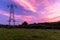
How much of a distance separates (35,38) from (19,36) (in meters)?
1.65

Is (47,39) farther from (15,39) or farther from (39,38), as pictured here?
(15,39)

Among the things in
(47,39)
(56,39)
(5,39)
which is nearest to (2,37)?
(5,39)

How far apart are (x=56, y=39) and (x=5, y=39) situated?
5048 millimetres

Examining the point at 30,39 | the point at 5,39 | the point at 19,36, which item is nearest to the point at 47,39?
the point at 30,39

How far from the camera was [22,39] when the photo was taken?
47.8ft

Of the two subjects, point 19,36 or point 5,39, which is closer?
point 5,39

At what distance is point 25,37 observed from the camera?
15070 millimetres

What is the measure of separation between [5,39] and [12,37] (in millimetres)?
1122

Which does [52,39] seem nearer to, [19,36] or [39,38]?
[39,38]

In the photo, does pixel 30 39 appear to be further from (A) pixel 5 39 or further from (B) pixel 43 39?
(A) pixel 5 39

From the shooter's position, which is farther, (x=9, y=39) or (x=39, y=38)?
(x=39, y=38)

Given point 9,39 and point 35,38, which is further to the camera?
point 35,38

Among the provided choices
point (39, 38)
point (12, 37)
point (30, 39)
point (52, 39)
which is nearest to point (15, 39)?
point (12, 37)

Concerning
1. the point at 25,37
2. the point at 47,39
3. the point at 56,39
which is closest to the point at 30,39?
the point at 25,37
